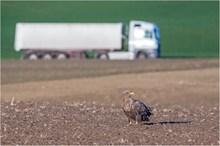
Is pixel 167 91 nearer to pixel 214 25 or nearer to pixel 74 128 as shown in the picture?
pixel 74 128

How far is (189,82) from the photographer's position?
36219mm

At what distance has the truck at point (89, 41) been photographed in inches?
2537

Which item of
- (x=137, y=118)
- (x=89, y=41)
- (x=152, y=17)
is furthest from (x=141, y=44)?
(x=137, y=118)

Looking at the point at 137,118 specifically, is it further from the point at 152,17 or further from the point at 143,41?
the point at 152,17

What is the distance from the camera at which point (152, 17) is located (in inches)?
3519

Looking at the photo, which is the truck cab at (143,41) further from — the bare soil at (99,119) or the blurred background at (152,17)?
the bare soil at (99,119)

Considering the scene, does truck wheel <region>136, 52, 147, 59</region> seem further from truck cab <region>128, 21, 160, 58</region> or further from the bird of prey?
the bird of prey

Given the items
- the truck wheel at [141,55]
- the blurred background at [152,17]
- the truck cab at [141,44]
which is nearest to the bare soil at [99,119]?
the truck wheel at [141,55]

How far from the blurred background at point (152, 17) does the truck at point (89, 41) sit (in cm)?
552

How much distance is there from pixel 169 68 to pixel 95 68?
404cm

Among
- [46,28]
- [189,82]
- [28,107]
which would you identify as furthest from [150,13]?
[28,107]

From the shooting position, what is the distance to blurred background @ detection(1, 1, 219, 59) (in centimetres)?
7850

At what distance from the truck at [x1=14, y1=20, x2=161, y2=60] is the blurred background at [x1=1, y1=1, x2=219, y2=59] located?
552cm

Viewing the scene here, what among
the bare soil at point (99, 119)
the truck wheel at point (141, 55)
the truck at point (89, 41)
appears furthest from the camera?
the truck at point (89, 41)
